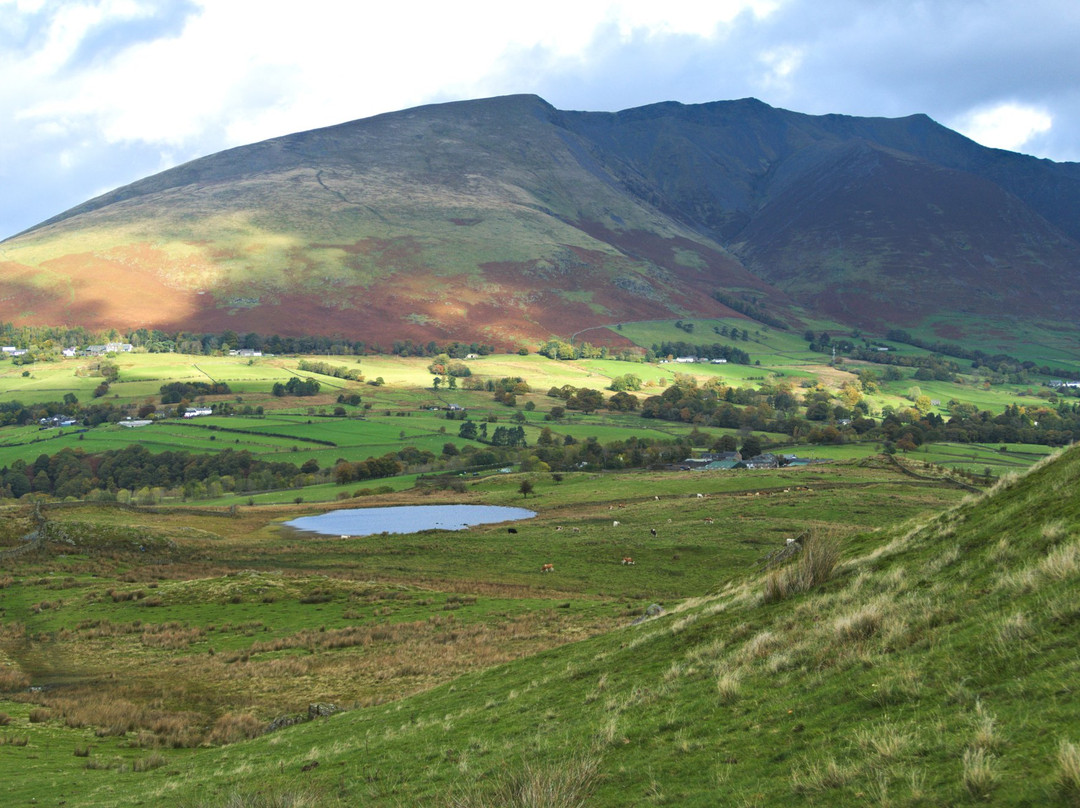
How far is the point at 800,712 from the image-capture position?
36.8 feet

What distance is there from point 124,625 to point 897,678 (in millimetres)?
38401

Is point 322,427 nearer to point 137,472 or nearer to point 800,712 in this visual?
point 137,472

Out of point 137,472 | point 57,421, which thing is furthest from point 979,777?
point 57,421

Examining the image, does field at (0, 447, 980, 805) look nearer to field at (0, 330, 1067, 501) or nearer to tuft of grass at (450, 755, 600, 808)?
tuft of grass at (450, 755, 600, 808)

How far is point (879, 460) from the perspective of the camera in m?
110

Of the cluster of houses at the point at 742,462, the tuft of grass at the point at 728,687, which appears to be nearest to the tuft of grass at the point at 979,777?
the tuft of grass at the point at 728,687

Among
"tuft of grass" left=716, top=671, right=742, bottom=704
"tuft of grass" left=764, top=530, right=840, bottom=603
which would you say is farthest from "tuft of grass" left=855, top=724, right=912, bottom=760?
"tuft of grass" left=764, top=530, right=840, bottom=603

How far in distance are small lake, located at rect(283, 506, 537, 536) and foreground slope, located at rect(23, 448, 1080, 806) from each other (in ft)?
208

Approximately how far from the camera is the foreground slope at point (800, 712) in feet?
28.3

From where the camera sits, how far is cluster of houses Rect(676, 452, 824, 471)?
414 feet

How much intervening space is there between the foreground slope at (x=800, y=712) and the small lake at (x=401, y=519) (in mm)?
63459

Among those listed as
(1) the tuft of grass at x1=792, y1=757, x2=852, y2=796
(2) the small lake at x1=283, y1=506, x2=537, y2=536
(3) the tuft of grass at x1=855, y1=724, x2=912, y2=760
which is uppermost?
(3) the tuft of grass at x1=855, y1=724, x2=912, y2=760

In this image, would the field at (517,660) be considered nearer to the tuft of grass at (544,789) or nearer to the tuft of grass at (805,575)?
the tuft of grass at (544,789)

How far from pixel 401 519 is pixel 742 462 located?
6117 cm
